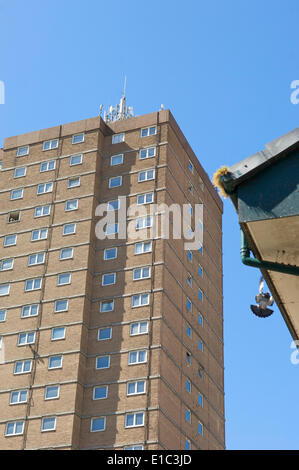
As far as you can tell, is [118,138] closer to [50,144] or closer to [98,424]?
[50,144]

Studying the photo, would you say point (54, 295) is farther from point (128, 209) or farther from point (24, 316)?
point (128, 209)

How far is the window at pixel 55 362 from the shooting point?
56438 mm

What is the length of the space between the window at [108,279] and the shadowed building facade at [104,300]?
0.32ft

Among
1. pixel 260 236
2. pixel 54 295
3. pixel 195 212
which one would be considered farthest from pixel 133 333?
pixel 260 236

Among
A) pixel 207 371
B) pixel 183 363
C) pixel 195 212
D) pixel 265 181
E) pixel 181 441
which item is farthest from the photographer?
pixel 195 212

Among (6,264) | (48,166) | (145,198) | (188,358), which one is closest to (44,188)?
(48,166)

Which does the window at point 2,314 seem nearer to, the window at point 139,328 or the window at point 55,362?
the window at point 55,362

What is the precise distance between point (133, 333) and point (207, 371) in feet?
31.1

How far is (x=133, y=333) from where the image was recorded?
56.5 m

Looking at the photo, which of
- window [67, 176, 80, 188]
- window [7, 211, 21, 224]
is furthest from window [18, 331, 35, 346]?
window [67, 176, 80, 188]

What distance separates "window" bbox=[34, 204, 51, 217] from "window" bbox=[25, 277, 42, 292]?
6478 millimetres

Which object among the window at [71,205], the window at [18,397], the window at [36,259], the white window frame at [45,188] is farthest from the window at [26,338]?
the white window frame at [45,188]

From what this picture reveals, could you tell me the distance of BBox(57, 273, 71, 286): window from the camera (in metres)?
60.3

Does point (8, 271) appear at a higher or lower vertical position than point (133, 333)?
higher
